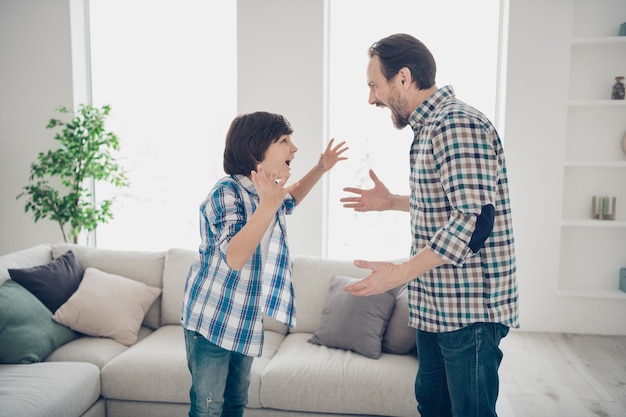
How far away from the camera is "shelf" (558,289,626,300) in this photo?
4.08 metres

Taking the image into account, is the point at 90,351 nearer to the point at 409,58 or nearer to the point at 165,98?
the point at 409,58

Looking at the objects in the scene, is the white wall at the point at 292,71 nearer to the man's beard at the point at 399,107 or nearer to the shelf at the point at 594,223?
the shelf at the point at 594,223

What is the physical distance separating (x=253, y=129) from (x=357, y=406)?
134 centimetres

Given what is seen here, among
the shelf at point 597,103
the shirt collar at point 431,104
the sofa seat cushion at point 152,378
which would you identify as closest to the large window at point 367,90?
the shelf at point 597,103

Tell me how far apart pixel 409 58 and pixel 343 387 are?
1471 mm

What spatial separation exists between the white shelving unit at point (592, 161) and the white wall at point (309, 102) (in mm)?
154

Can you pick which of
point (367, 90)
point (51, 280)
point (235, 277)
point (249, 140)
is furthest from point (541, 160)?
point (51, 280)

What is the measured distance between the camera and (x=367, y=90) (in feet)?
14.9

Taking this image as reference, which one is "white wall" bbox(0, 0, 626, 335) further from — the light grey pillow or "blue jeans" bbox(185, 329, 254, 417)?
"blue jeans" bbox(185, 329, 254, 417)

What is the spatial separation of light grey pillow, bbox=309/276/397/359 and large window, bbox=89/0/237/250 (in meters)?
2.36

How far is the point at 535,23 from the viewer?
4055mm

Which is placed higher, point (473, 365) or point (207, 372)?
point (473, 365)

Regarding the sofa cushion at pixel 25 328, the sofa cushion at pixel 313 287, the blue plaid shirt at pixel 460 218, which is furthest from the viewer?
the sofa cushion at pixel 313 287

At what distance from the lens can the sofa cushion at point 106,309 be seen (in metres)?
2.80
